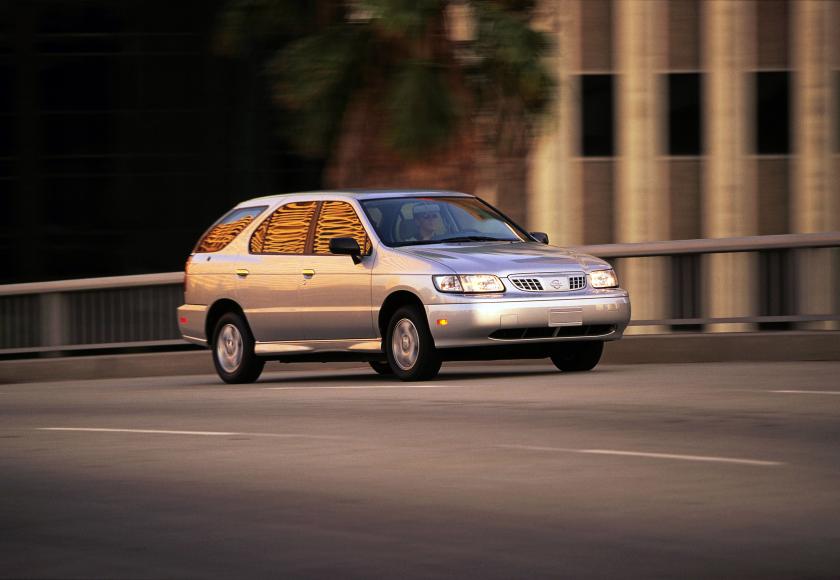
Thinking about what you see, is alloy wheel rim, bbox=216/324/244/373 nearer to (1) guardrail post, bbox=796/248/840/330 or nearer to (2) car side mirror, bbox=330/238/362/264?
(2) car side mirror, bbox=330/238/362/264

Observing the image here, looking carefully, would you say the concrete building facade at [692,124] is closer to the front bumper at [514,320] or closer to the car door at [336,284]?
the car door at [336,284]

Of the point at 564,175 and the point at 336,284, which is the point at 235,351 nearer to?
the point at 336,284

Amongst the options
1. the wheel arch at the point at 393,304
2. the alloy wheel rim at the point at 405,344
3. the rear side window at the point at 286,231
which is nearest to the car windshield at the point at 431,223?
the wheel arch at the point at 393,304

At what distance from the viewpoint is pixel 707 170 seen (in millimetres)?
34219

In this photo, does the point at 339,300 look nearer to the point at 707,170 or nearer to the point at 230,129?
the point at 707,170

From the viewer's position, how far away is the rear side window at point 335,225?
53.0 ft

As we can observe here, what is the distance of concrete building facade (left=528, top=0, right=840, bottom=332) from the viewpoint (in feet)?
111

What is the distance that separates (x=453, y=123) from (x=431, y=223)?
6.28 m

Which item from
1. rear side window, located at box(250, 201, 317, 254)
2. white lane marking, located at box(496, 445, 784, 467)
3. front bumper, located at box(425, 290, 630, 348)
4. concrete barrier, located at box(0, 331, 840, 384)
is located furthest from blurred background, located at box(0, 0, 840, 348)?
white lane marking, located at box(496, 445, 784, 467)

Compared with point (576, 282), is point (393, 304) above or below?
below

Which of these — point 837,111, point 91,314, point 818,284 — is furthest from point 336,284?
point 837,111

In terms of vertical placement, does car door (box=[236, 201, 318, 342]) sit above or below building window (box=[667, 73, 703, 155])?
below

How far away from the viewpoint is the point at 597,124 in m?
34.5

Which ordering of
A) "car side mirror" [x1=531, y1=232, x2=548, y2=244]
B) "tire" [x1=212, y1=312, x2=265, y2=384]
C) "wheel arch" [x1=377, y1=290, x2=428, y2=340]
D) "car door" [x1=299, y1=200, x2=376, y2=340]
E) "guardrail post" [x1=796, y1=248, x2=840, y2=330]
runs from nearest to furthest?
"wheel arch" [x1=377, y1=290, x2=428, y2=340] < "car door" [x1=299, y1=200, x2=376, y2=340] < "car side mirror" [x1=531, y1=232, x2=548, y2=244] < "tire" [x1=212, y1=312, x2=265, y2=384] < "guardrail post" [x1=796, y1=248, x2=840, y2=330]
